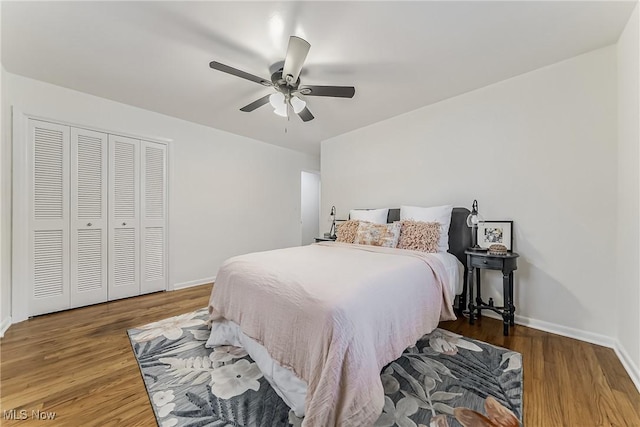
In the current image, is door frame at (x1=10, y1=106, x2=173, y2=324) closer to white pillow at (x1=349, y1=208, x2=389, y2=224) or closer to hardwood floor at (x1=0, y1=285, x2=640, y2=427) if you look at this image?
hardwood floor at (x1=0, y1=285, x2=640, y2=427)

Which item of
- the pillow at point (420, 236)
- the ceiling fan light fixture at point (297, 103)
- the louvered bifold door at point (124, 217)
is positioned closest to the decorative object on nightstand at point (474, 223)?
the pillow at point (420, 236)

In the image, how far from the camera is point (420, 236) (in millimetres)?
2604

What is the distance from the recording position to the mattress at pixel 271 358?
137 cm

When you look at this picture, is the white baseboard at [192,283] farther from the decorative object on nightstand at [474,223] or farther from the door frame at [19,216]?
the decorative object on nightstand at [474,223]

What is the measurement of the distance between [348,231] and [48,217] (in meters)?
3.39

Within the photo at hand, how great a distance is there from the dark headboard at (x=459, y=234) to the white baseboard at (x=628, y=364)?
118cm

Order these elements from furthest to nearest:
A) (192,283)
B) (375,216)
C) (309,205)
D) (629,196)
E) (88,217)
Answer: (309,205) < (192,283) < (375,216) < (88,217) < (629,196)

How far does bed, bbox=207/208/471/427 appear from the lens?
3.74ft

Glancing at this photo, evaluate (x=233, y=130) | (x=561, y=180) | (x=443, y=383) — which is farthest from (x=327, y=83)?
(x=443, y=383)

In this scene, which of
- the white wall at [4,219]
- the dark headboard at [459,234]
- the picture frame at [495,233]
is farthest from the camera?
the dark headboard at [459,234]

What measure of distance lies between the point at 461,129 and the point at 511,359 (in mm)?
2342

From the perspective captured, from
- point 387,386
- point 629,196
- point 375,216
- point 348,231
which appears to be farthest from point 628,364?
point 348,231

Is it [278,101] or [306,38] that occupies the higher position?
[306,38]

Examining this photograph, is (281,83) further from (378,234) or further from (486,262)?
(486,262)
